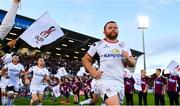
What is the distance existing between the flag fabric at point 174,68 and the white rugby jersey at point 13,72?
8.36m

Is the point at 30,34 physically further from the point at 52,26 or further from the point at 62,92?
the point at 62,92

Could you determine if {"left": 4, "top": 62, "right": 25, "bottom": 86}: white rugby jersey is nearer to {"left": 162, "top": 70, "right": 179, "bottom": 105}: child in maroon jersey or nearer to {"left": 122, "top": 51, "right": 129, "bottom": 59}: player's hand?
{"left": 162, "top": 70, "right": 179, "bottom": 105}: child in maroon jersey

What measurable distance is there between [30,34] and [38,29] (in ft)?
1.03

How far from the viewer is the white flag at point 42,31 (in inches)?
475

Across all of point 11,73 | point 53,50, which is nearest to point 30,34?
point 11,73

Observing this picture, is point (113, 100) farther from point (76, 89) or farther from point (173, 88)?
point (76, 89)

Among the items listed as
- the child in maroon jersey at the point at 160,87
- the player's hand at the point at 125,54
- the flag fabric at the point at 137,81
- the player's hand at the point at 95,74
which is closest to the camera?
the player's hand at the point at 95,74

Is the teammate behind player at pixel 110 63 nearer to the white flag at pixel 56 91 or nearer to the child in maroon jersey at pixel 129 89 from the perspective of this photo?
the child in maroon jersey at pixel 129 89

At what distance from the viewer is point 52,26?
12.5 m

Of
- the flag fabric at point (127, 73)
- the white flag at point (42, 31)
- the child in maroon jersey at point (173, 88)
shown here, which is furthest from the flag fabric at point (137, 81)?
the white flag at point (42, 31)

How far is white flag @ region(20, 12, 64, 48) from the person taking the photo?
39.5 ft

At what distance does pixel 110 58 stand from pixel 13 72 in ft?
34.9

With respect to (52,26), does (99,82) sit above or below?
below

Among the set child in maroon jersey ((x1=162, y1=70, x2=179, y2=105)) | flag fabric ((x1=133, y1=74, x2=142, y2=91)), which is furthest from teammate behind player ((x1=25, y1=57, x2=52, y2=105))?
flag fabric ((x1=133, y1=74, x2=142, y2=91))
